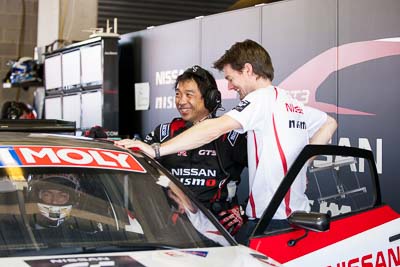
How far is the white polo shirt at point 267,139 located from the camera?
150 inches

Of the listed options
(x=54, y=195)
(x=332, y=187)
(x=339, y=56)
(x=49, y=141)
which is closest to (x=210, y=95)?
(x=332, y=187)

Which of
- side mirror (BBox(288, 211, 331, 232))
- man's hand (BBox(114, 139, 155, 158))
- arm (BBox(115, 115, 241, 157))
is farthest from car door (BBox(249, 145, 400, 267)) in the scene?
man's hand (BBox(114, 139, 155, 158))

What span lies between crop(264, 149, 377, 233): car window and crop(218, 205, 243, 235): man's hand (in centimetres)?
46

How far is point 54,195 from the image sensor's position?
315cm

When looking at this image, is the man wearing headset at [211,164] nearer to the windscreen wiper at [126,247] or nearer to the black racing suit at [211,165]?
the black racing suit at [211,165]

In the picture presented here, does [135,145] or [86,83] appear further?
[86,83]

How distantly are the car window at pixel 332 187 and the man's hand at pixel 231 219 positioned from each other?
1.51ft

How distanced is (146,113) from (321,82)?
3.31m

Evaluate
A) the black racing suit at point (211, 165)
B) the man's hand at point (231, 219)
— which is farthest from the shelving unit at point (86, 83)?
the man's hand at point (231, 219)

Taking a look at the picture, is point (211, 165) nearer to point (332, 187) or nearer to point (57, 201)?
point (332, 187)

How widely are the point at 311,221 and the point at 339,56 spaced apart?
3.27 m

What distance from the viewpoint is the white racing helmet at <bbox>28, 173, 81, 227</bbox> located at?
3070 mm

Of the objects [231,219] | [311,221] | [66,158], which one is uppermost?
[66,158]

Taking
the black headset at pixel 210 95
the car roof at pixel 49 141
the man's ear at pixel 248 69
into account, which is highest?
the man's ear at pixel 248 69
